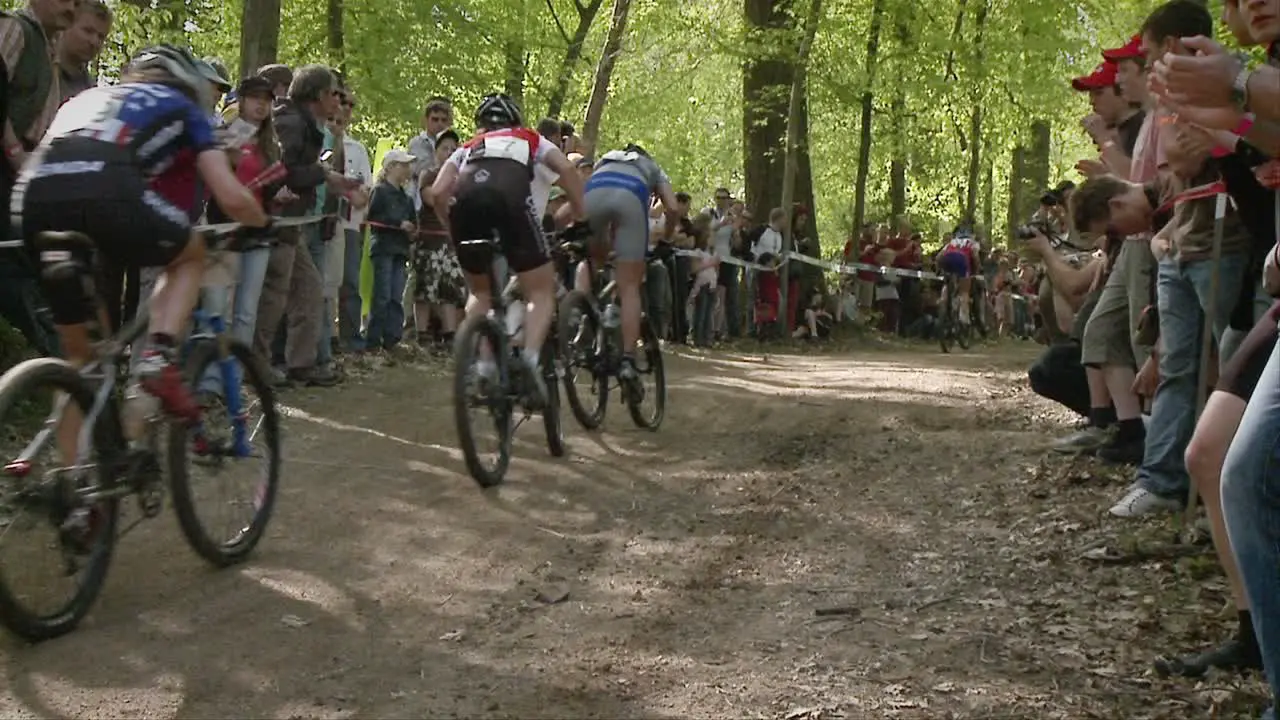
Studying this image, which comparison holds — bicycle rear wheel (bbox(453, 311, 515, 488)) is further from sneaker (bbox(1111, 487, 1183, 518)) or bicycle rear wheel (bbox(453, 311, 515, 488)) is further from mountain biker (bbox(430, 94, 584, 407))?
sneaker (bbox(1111, 487, 1183, 518))

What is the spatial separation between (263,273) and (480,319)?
2.93m

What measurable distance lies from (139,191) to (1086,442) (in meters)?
5.68

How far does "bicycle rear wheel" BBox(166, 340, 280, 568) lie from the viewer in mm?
5398

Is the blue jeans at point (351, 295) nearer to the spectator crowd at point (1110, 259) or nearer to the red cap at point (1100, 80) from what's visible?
the spectator crowd at point (1110, 259)

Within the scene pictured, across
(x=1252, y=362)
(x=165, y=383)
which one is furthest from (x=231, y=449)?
(x=1252, y=362)

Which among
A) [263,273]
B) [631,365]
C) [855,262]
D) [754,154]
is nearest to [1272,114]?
[631,365]

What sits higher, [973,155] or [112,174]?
[973,155]

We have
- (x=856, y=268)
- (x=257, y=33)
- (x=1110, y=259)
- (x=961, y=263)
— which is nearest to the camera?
(x=1110, y=259)

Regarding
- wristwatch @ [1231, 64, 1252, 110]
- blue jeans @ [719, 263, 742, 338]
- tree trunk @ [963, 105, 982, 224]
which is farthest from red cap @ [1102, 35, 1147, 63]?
tree trunk @ [963, 105, 982, 224]

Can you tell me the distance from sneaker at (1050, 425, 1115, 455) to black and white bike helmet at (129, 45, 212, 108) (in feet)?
17.6

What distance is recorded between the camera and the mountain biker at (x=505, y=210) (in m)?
7.76

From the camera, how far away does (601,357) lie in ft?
Answer: 31.0

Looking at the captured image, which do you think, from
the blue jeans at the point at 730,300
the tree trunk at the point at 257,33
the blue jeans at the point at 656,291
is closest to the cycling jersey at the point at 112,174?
the tree trunk at the point at 257,33

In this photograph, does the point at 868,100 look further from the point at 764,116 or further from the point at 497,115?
the point at 497,115
